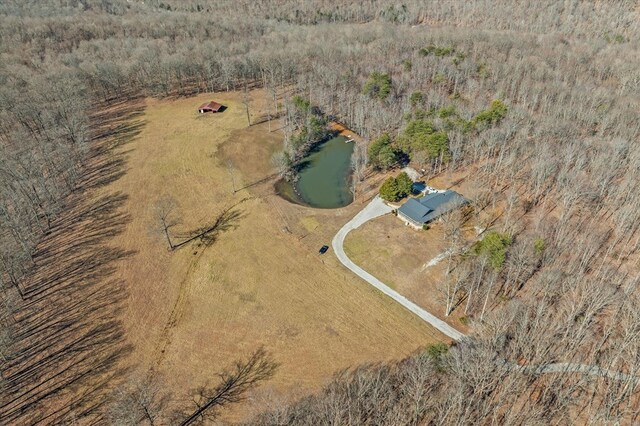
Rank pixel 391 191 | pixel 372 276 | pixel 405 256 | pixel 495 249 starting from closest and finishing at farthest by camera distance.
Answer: pixel 495 249 < pixel 372 276 < pixel 405 256 < pixel 391 191

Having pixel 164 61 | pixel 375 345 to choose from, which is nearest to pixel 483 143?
pixel 375 345

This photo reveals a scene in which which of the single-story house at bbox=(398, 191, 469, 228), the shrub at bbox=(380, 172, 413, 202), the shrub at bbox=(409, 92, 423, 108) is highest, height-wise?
the shrub at bbox=(409, 92, 423, 108)

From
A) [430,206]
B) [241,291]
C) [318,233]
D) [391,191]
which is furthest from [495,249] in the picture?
[241,291]

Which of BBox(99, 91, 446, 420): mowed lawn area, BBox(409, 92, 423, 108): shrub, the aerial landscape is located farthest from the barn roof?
BBox(409, 92, 423, 108): shrub

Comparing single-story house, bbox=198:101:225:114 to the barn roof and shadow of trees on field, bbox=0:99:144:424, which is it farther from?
shadow of trees on field, bbox=0:99:144:424

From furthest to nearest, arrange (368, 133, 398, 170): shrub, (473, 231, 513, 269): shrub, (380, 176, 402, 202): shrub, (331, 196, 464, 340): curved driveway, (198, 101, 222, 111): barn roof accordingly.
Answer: (198, 101, 222, 111): barn roof
(368, 133, 398, 170): shrub
(380, 176, 402, 202): shrub
(473, 231, 513, 269): shrub
(331, 196, 464, 340): curved driveway

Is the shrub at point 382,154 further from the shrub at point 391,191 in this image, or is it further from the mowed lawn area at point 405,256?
Answer: the mowed lawn area at point 405,256

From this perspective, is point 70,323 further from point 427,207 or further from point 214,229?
point 427,207
